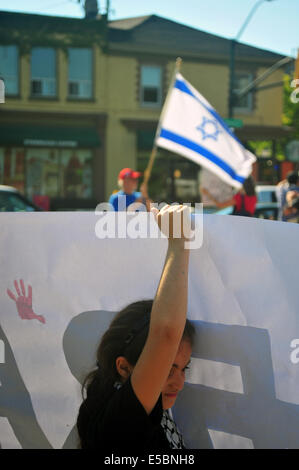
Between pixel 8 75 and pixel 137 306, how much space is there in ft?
73.3

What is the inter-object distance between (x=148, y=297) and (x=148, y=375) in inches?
12.1

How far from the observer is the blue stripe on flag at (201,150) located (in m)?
5.02

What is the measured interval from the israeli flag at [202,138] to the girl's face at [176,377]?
3629 mm

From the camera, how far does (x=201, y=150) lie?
16.7 ft

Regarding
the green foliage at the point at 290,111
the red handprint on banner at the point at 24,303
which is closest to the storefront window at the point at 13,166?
the green foliage at the point at 290,111

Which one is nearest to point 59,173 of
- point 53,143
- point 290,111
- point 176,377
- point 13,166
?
point 53,143

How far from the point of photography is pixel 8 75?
2209cm

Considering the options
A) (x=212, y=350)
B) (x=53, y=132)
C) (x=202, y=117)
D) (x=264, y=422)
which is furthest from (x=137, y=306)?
(x=53, y=132)

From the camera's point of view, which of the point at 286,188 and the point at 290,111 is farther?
the point at 290,111

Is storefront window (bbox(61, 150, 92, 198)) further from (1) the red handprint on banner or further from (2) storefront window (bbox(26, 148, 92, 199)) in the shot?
(1) the red handprint on banner

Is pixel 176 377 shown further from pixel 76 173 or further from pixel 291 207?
pixel 76 173

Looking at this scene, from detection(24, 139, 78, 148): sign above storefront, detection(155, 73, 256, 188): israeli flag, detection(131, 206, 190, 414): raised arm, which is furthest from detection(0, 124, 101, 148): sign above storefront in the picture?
detection(131, 206, 190, 414): raised arm

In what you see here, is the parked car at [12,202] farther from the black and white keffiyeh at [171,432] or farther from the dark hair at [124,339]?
the black and white keffiyeh at [171,432]

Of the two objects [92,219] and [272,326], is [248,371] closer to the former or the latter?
[272,326]
